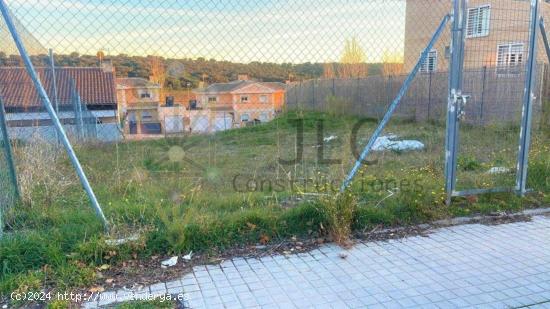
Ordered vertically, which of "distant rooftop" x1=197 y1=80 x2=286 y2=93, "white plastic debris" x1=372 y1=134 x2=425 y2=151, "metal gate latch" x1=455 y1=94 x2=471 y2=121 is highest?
"distant rooftop" x1=197 y1=80 x2=286 y2=93

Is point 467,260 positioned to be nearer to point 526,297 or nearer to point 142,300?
point 526,297

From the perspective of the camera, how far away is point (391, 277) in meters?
2.85

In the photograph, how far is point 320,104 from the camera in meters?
16.5

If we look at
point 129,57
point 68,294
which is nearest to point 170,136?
point 129,57

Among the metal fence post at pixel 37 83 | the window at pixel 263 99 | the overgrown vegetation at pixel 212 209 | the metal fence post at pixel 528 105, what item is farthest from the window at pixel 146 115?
the metal fence post at pixel 528 105

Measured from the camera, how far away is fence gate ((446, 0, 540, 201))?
3910 millimetres

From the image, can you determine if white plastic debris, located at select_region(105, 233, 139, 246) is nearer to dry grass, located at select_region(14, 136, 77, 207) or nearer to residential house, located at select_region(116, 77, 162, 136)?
dry grass, located at select_region(14, 136, 77, 207)

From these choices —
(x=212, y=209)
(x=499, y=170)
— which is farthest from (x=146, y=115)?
(x=499, y=170)

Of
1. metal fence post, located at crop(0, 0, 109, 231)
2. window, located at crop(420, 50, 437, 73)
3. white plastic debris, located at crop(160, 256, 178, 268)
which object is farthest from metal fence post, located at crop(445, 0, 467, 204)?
metal fence post, located at crop(0, 0, 109, 231)

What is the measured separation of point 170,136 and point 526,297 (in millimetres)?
6149

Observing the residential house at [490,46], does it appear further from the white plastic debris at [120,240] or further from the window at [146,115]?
the window at [146,115]

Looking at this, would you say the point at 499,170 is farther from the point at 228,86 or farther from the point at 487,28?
the point at 228,86

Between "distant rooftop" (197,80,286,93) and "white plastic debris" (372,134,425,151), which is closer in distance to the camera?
"distant rooftop" (197,80,286,93)

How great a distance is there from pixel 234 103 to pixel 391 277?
387 centimetres
